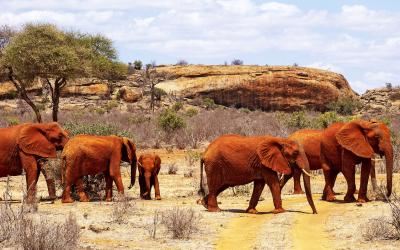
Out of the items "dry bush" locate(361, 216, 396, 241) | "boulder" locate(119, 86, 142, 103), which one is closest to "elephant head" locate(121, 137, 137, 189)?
"dry bush" locate(361, 216, 396, 241)

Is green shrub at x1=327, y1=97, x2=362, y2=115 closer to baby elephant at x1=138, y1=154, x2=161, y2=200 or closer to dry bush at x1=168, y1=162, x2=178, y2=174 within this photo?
dry bush at x1=168, y1=162, x2=178, y2=174

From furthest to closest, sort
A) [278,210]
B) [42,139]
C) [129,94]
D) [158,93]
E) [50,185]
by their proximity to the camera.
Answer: [158,93]
[129,94]
[50,185]
[42,139]
[278,210]

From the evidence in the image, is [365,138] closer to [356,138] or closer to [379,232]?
[356,138]

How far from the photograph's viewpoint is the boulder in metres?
58.0

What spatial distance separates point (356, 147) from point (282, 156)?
233 cm

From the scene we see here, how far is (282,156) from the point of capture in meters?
13.0

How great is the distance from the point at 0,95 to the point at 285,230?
51.4 meters

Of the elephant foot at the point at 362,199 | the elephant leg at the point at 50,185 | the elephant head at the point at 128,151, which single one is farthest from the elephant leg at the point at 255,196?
the elephant leg at the point at 50,185

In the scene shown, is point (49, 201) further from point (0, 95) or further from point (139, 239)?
point (0, 95)

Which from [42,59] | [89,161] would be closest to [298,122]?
[42,59]

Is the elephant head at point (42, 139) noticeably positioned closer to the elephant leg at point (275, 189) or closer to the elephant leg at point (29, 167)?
the elephant leg at point (29, 167)

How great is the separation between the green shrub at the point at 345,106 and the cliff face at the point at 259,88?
153 cm

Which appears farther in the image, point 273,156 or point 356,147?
point 356,147

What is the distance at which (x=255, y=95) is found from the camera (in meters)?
63.8
